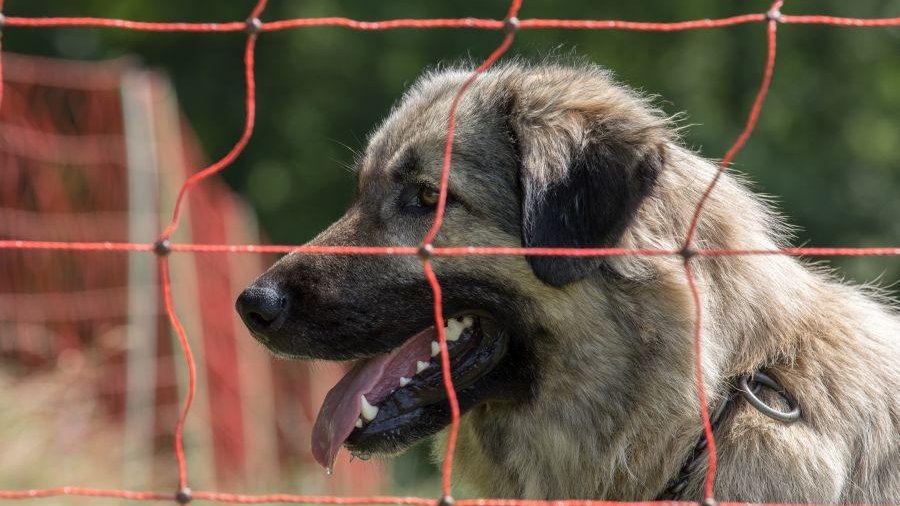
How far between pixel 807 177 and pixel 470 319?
14.1m

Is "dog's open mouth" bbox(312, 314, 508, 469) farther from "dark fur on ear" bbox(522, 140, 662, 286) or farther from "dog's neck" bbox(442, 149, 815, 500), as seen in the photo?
"dark fur on ear" bbox(522, 140, 662, 286)

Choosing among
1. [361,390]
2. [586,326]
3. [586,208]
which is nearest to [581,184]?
[586,208]

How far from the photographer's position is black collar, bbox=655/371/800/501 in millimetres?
3152

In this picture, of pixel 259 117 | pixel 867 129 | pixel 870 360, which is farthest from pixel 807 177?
pixel 870 360

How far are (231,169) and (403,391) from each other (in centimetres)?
1663

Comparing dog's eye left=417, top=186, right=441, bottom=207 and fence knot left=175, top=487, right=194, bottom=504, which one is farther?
dog's eye left=417, top=186, right=441, bottom=207

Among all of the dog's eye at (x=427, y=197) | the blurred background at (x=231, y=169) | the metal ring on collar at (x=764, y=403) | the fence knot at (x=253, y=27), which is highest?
the fence knot at (x=253, y=27)

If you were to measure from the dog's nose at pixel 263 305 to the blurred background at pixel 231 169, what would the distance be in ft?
4.43

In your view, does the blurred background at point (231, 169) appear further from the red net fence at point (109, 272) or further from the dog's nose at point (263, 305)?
the dog's nose at point (263, 305)

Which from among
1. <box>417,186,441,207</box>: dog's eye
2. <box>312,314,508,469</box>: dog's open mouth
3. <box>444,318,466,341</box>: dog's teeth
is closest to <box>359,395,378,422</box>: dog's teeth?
<box>312,314,508,469</box>: dog's open mouth

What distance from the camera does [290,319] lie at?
3.36 metres

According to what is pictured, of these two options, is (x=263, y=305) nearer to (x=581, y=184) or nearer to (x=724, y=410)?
(x=581, y=184)

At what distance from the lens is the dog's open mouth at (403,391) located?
11.0 ft

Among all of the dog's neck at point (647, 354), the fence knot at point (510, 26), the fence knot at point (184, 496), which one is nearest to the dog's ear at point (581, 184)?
the dog's neck at point (647, 354)
